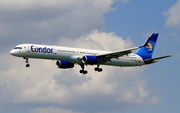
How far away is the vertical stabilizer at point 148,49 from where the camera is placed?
124m

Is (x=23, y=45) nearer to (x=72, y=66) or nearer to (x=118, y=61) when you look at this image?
(x=72, y=66)

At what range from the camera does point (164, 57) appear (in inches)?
4454

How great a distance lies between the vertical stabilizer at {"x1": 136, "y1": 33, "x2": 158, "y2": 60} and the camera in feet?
406

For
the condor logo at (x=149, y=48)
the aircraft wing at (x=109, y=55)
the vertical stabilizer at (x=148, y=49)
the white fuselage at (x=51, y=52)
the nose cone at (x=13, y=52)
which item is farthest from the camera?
the condor logo at (x=149, y=48)

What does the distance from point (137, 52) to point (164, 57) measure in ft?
40.0

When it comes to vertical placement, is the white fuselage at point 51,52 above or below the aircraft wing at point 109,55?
above

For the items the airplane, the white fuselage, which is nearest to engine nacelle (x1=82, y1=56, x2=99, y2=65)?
the airplane

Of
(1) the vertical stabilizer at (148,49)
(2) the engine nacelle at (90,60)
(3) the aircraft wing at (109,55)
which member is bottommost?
(2) the engine nacelle at (90,60)

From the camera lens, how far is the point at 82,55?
112500 mm

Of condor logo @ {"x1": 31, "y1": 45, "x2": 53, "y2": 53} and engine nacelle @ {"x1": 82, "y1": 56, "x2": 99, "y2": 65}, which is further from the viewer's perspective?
engine nacelle @ {"x1": 82, "y1": 56, "x2": 99, "y2": 65}

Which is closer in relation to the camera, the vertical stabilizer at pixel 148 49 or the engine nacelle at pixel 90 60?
the engine nacelle at pixel 90 60

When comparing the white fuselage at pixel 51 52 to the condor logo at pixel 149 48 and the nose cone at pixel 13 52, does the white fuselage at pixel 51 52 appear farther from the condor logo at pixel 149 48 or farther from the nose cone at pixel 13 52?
the condor logo at pixel 149 48

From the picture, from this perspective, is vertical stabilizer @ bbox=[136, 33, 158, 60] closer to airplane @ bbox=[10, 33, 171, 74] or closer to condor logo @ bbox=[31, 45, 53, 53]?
airplane @ bbox=[10, 33, 171, 74]

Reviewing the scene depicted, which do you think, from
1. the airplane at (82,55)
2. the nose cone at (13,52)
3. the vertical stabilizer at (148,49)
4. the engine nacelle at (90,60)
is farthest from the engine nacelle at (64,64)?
the vertical stabilizer at (148,49)
